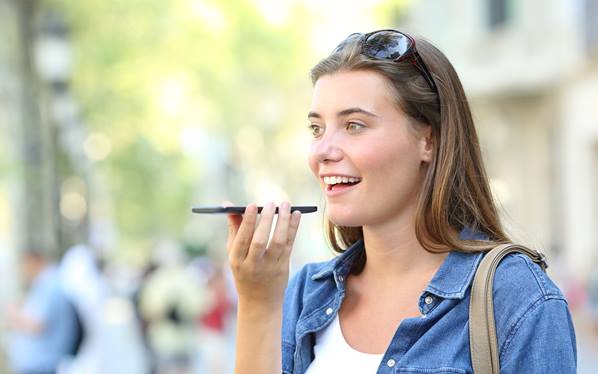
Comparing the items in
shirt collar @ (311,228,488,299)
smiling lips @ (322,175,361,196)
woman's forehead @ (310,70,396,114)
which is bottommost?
shirt collar @ (311,228,488,299)

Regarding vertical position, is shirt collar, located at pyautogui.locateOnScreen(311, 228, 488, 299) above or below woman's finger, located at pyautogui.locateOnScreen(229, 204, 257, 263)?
below

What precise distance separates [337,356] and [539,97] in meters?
24.3

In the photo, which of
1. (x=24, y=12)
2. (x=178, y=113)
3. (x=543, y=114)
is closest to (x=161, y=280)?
(x=24, y=12)

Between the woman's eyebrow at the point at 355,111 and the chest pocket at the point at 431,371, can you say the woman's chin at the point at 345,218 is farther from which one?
the chest pocket at the point at 431,371

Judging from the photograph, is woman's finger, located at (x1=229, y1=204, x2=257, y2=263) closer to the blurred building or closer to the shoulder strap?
the shoulder strap

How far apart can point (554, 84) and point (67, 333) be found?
55.5 ft

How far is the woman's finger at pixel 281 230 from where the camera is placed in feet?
8.71

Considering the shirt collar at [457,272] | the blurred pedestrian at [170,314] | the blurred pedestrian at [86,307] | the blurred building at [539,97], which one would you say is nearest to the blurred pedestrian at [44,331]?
the blurred pedestrian at [86,307]

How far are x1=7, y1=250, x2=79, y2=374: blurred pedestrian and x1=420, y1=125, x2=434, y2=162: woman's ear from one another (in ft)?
24.8

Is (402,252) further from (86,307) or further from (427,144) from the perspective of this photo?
(86,307)

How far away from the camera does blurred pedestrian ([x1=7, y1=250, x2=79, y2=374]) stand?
995 centimetres

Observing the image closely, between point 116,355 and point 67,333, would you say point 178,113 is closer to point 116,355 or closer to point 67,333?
point 116,355

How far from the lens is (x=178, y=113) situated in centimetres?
2361

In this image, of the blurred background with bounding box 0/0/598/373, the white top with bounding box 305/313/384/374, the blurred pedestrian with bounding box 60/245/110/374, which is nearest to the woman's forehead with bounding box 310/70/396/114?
the white top with bounding box 305/313/384/374
